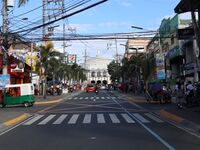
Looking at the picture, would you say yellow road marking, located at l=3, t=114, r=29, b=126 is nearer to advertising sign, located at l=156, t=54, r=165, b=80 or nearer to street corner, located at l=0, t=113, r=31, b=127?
street corner, located at l=0, t=113, r=31, b=127

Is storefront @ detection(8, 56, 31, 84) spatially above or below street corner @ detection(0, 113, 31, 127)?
above

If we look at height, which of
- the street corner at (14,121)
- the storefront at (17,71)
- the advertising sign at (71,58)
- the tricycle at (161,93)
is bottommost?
the street corner at (14,121)

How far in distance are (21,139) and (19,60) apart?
38.9 meters

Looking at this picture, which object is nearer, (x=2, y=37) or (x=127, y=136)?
(x=127, y=136)

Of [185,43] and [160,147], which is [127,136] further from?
[185,43]

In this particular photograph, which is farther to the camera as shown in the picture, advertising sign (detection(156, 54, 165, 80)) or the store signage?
advertising sign (detection(156, 54, 165, 80))


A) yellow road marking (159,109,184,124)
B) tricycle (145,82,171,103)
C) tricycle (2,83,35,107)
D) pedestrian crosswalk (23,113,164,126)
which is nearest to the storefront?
tricycle (2,83,35,107)

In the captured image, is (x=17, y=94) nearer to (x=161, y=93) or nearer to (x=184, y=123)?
(x=161, y=93)

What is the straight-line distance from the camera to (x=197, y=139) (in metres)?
15.0

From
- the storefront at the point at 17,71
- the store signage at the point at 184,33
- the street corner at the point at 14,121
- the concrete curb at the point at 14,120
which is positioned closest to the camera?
the street corner at the point at 14,121

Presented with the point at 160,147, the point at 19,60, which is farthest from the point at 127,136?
the point at 19,60

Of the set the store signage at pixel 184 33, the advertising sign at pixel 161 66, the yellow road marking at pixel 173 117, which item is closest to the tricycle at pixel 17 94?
the yellow road marking at pixel 173 117

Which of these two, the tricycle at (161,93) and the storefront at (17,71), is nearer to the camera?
the tricycle at (161,93)

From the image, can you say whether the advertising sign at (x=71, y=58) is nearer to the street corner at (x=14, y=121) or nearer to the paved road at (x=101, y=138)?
the street corner at (x=14, y=121)
